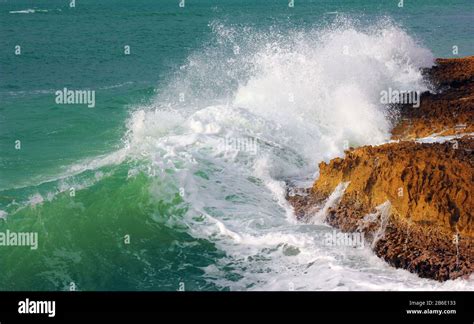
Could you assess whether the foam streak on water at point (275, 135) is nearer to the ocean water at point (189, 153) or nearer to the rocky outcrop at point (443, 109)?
the ocean water at point (189, 153)

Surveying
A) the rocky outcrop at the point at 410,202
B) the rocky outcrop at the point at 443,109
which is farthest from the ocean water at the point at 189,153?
the rocky outcrop at the point at 443,109

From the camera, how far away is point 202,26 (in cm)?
4412

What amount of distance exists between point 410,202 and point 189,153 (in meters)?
7.23

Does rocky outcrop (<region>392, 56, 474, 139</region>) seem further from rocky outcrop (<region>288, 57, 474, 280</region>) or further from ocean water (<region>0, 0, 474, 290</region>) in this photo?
rocky outcrop (<region>288, 57, 474, 280</region>)

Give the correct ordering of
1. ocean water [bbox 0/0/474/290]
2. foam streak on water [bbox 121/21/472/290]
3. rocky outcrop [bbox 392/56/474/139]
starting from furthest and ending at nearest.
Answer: rocky outcrop [bbox 392/56/474/139], ocean water [bbox 0/0/474/290], foam streak on water [bbox 121/21/472/290]

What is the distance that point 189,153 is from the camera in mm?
17422

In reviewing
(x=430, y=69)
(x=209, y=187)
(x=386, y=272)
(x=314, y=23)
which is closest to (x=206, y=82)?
(x=430, y=69)

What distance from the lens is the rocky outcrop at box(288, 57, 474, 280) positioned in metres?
11.5

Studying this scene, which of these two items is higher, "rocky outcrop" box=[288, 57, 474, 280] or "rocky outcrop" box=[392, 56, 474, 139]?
"rocky outcrop" box=[392, 56, 474, 139]

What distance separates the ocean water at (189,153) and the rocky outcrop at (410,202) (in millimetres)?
411

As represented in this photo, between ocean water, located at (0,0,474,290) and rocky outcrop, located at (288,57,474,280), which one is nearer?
rocky outcrop, located at (288,57,474,280)

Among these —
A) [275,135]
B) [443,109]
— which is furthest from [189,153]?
[443,109]

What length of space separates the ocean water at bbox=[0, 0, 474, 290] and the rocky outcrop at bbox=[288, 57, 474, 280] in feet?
1.35

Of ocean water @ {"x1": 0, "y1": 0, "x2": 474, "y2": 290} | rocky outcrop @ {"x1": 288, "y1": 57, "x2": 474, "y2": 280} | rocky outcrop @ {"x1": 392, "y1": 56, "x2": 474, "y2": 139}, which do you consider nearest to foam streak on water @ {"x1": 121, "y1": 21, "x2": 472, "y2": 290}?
ocean water @ {"x1": 0, "y1": 0, "x2": 474, "y2": 290}
